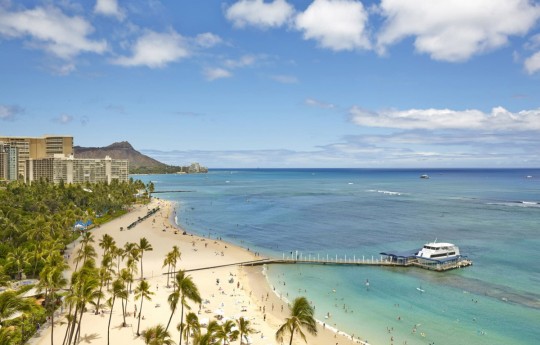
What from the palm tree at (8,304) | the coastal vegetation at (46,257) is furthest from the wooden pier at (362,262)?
the palm tree at (8,304)

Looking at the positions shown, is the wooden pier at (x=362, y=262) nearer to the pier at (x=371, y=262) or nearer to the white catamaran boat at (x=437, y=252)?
the pier at (x=371, y=262)

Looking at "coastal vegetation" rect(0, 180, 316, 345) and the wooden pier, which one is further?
the wooden pier

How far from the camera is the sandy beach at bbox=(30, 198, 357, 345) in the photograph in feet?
142

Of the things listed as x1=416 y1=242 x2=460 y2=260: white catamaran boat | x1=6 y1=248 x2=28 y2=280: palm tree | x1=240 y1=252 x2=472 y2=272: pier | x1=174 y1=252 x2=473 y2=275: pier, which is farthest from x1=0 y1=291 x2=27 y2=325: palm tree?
x1=416 y1=242 x2=460 y2=260: white catamaran boat

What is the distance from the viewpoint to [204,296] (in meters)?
56.8

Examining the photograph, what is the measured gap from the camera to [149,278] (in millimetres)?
63375

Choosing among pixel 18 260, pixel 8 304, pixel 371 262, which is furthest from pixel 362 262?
pixel 8 304

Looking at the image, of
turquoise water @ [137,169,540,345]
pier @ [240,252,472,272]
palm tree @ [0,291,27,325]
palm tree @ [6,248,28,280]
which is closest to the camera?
palm tree @ [0,291,27,325]

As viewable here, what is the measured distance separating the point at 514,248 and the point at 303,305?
257 feet

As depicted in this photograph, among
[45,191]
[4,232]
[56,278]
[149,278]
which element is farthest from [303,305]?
[45,191]

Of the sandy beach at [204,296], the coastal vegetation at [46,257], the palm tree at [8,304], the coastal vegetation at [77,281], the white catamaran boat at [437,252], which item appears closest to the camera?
the palm tree at [8,304]

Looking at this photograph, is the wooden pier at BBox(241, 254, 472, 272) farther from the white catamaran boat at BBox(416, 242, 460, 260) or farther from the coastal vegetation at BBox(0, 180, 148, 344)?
the coastal vegetation at BBox(0, 180, 148, 344)

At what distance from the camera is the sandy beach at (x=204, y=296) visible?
1699 inches

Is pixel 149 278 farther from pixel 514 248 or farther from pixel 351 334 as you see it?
pixel 514 248
